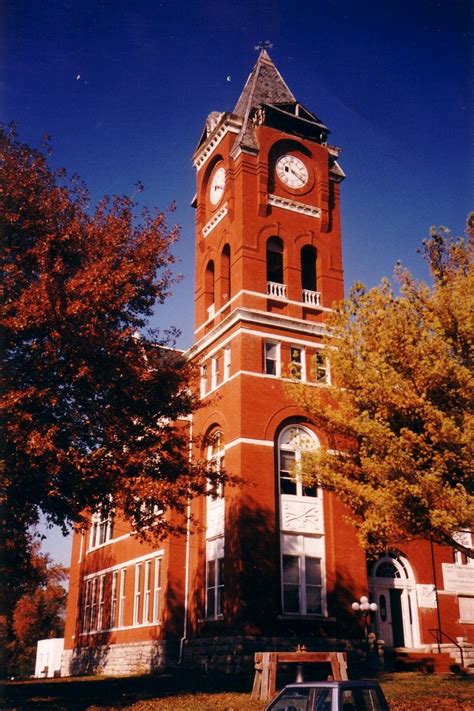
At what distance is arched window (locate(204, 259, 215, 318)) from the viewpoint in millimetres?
34969

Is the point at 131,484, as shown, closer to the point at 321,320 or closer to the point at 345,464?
the point at 345,464

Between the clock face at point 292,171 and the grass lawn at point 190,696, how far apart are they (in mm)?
22394

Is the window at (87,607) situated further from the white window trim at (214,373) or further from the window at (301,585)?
the window at (301,585)

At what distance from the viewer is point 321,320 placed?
32500mm

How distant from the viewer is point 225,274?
34.2 metres

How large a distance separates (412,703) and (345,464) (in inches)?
273

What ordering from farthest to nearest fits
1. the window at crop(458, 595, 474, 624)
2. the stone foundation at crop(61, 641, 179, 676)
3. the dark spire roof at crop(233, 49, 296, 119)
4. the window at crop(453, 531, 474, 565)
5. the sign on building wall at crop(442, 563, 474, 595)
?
the dark spire roof at crop(233, 49, 296, 119) < the window at crop(453, 531, 474, 565) < the sign on building wall at crop(442, 563, 474, 595) < the window at crop(458, 595, 474, 624) < the stone foundation at crop(61, 641, 179, 676)

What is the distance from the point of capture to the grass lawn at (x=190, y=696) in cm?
1609

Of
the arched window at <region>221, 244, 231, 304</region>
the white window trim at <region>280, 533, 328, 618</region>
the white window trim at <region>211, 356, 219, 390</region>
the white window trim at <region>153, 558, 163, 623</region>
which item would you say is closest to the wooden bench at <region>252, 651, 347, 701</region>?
the white window trim at <region>280, 533, 328, 618</region>

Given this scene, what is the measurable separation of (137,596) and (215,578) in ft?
29.1

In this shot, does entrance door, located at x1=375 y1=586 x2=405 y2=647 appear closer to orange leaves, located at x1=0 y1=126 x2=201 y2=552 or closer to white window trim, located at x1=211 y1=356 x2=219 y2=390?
white window trim, located at x1=211 y1=356 x2=219 y2=390

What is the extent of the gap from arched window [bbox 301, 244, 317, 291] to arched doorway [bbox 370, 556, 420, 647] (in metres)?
13.2

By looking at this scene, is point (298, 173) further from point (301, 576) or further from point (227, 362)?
point (301, 576)

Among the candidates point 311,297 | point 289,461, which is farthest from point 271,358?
point 289,461
